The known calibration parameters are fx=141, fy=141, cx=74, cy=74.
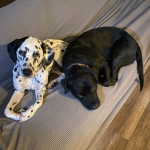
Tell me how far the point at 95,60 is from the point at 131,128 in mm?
1134

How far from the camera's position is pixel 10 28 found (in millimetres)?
1727

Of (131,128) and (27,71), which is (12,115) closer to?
(27,71)

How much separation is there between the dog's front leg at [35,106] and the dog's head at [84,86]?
1.12 feet

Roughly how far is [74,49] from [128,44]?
756mm

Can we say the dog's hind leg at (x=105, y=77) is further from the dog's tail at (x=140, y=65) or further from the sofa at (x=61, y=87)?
the dog's tail at (x=140, y=65)

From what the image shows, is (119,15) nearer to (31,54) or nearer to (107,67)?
(107,67)

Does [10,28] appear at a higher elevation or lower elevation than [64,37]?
higher

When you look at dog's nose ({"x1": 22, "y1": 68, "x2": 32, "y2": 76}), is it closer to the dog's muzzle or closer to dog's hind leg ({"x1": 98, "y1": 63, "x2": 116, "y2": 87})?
the dog's muzzle

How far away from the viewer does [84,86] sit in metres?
1.55

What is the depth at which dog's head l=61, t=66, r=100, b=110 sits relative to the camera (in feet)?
5.08

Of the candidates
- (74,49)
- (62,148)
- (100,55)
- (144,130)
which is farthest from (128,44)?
(62,148)

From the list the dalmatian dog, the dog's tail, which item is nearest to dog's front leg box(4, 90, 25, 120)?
the dalmatian dog

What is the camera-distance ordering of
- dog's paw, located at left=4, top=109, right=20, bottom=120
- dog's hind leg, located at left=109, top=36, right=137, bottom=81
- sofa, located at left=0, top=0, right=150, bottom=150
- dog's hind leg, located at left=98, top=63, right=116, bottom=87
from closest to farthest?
sofa, located at left=0, top=0, right=150, bottom=150 → dog's paw, located at left=4, top=109, right=20, bottom=120 → dog's hind leg, located at left=98, top=63, right=116, bottom=87 → dog's hind leg, located at left=109, top=36, right=137, bottom=81

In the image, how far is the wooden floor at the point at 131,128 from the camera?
1944 millimetres
